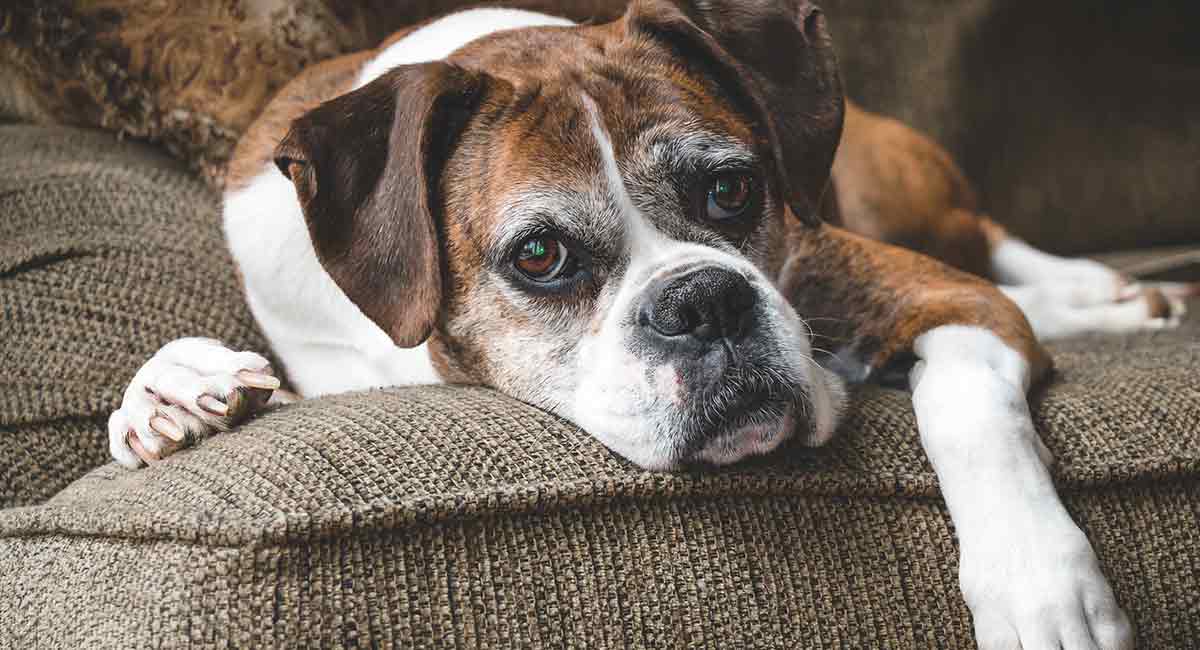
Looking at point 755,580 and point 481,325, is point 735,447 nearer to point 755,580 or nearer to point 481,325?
point 755,580

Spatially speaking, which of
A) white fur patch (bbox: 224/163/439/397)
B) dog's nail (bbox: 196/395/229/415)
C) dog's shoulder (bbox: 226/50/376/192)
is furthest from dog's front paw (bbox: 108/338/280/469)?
dog's shoulder (bbox: 226/50/376/192)

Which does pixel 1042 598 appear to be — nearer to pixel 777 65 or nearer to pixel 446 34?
pixel 777 65

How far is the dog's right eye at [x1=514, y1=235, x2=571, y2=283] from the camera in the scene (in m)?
1.64

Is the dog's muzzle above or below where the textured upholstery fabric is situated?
above

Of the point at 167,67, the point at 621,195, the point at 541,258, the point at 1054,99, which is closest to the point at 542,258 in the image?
the point at 541,258

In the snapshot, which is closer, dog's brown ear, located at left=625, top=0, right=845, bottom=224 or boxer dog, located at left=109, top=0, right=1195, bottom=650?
boxer dog, located at left=109, top=0, right=1195, bottom=650

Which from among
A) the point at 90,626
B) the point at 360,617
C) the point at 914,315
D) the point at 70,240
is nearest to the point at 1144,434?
the point at 914,315

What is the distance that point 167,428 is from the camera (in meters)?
1.61

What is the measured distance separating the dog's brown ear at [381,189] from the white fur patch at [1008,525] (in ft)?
2.37

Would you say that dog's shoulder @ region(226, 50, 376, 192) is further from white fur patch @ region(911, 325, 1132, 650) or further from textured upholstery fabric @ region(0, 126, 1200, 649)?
white fur patch @ region(911, 325, 1132, 650)

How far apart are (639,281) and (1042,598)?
645 mm

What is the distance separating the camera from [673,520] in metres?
1.41

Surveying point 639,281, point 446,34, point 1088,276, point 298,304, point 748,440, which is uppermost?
point 446,34

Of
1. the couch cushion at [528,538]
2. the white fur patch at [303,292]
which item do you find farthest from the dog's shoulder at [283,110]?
the couch cushion at [528,538]
